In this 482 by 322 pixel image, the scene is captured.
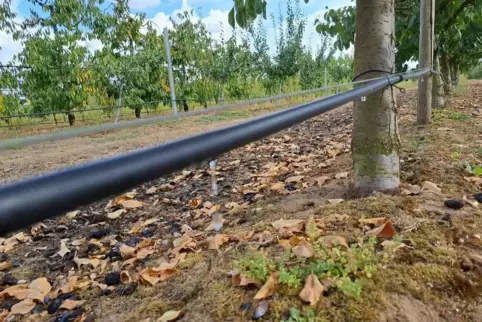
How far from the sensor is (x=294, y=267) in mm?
1018

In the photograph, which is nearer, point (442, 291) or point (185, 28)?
point (442, 291)

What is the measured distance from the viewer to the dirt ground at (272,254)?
928 mm

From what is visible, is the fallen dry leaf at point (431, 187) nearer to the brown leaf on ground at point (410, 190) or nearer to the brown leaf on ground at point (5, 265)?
the brown leaf on ground at point (410, 190)

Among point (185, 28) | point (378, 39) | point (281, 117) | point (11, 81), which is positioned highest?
point (185, 28)

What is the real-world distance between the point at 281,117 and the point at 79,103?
10.8 m

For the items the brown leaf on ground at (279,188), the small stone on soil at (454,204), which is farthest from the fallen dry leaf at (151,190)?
the small stone on soil at (454,204)

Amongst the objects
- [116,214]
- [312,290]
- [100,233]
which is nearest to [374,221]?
[312,290]

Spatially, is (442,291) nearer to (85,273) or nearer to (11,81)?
(85,273)

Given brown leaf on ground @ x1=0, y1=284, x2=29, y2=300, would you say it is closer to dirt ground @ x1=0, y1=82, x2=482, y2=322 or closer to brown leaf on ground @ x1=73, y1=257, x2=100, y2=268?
dirt ground @ x1=0, y1=82, x2=482, y2=322

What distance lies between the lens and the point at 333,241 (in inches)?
44.6

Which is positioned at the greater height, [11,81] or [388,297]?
[11,81]

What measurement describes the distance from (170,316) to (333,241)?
53cm

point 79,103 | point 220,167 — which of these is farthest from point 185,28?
point 220,167

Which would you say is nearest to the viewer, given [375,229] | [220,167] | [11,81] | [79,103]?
[375,229]
